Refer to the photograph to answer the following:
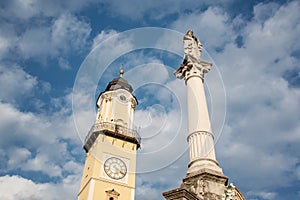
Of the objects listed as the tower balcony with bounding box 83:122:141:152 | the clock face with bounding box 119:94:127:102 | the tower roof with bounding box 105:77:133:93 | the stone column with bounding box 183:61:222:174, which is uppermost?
the tower roof with bounding box 105:77:133:93

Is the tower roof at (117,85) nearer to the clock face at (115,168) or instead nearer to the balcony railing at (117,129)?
the balcony railing at (117,129)

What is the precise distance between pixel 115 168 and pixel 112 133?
4468 mm

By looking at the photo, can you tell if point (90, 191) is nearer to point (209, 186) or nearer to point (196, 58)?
point (196, 58)

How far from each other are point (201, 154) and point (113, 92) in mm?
37397

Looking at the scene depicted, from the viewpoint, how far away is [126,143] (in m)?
41.9

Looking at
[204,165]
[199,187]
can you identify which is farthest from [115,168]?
[199,187]

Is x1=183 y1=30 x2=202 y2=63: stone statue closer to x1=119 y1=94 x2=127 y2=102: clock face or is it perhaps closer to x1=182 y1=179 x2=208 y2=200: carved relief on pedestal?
x1=182 y1=179 x2=208 y2=200: carved relief on pedestal

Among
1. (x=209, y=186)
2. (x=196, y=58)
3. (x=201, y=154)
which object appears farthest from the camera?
(x=196, y=58)

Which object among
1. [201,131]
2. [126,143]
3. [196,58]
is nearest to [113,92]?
[126,143]

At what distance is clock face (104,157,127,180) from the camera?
38.6 m

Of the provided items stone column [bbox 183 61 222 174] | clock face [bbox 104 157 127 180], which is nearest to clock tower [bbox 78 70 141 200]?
clock face [bbox 104 157 127 180]

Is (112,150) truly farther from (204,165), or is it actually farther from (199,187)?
(199,187)

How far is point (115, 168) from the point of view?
39375 mm

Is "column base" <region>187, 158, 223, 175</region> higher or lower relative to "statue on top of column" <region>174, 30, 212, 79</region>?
lower
